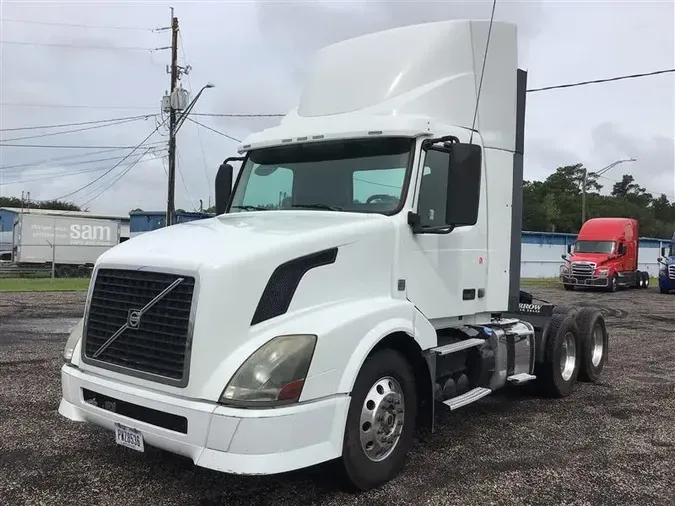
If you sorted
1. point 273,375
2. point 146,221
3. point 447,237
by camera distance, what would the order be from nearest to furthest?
point 273,375 < point 447,237 < point 146,221

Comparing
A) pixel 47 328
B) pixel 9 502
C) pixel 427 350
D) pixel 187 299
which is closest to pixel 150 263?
pixel 187 299

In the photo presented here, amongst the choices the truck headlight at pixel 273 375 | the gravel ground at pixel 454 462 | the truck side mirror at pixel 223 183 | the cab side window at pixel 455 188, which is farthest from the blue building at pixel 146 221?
the truck headlight at pixel 273 375

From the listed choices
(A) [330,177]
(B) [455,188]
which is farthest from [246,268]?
(B) [455,188]

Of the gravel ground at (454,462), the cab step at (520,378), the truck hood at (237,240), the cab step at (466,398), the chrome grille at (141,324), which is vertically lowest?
the gravel ground at (454,462)

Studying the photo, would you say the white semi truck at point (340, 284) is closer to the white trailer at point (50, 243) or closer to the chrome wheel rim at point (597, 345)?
the chrome wheel rim at point (597, 345)

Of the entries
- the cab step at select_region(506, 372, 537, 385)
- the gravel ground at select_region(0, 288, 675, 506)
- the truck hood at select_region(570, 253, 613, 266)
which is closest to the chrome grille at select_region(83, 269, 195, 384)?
the gravel ground at select_region(0, 288, 675, 506)

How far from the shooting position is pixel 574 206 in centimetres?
7550

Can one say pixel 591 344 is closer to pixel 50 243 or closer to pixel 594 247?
pixel 594 247

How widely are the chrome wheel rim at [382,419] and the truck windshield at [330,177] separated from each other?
4.40ft

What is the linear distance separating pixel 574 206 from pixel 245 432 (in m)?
77.9

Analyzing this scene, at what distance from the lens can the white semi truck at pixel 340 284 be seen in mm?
3758

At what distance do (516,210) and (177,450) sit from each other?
4161 millimetres

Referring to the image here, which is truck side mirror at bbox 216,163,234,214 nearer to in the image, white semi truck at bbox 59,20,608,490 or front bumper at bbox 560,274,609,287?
white semi truck at bbox 59,20,608,490

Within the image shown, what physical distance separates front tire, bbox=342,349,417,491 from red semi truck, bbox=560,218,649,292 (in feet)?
83.1
